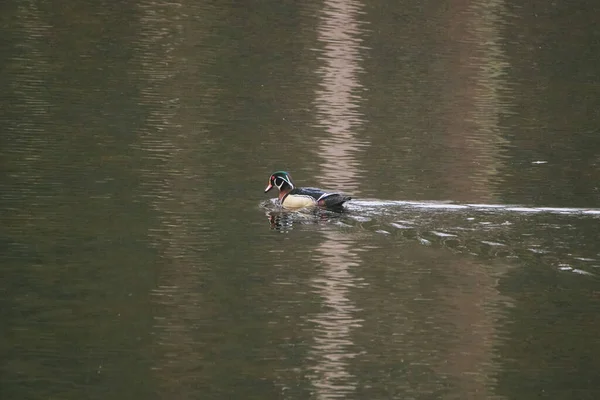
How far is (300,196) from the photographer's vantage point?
14023mm

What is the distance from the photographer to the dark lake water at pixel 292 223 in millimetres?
9406

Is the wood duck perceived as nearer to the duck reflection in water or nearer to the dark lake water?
the duck reflection in water

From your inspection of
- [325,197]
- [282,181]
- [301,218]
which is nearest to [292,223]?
[301,218]

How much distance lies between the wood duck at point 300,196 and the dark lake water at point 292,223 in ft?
0.55

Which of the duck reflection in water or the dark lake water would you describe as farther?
the duck reflection in water

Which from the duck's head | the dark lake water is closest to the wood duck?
the duck's head

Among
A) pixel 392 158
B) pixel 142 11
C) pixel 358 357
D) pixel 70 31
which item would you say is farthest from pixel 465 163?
pixel 142 11

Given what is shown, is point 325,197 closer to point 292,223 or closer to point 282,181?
point 292,223

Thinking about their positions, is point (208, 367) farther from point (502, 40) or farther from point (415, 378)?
point (502, 40)

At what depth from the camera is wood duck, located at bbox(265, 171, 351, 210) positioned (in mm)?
13648

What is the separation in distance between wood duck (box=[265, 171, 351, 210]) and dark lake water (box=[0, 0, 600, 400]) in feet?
0.55

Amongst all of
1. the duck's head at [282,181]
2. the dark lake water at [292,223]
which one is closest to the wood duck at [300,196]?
the duck's head at [282,181]

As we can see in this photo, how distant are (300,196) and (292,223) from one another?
0.48 metres

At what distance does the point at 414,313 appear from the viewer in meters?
10.6
